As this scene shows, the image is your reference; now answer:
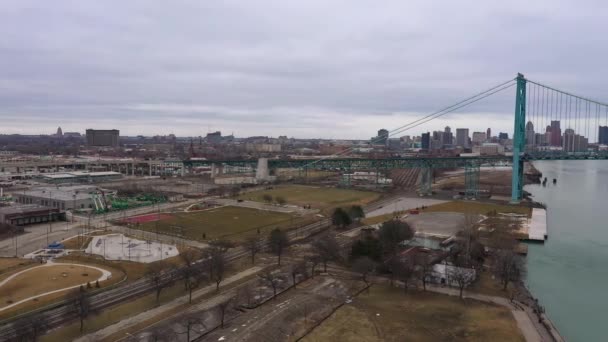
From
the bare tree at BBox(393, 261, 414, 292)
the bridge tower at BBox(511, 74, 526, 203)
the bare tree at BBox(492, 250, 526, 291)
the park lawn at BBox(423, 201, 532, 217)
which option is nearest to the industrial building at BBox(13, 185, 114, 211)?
the bare tree at BBox(393, 261, 414, 292)

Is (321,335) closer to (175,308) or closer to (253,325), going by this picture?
(253,325)

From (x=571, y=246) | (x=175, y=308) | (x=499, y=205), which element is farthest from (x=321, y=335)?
(x=499, y=205)

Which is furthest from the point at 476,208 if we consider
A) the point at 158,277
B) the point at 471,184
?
the point at 158,277

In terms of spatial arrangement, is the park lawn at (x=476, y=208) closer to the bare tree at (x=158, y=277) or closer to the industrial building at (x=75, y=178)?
the bare tree at (x=158, y=277)

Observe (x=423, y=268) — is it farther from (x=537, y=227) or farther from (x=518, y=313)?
(x=537, y=227)

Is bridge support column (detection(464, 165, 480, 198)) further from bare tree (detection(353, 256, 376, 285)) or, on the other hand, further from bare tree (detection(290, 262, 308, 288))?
bare tree (detection(290, 262, 308, 288))
